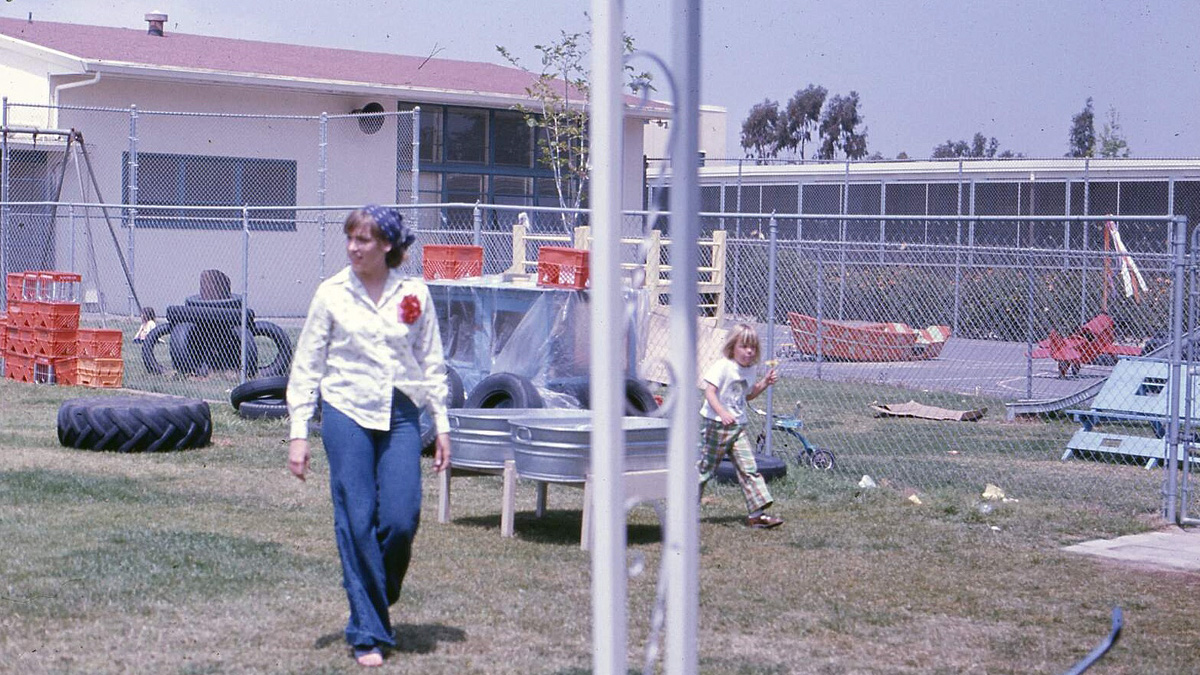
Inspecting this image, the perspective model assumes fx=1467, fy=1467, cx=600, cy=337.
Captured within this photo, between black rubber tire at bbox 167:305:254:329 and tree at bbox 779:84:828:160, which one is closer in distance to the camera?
black rubber tire at bbox 167:305:254:329

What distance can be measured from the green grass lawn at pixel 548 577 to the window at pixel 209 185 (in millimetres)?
15139

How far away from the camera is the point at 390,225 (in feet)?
18.1

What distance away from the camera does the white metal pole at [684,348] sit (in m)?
2.78

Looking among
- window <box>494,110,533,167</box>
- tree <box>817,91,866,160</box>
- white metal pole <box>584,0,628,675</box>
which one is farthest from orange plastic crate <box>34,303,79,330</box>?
tree <box>817,91,866,160</box>

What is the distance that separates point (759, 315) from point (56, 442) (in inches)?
497

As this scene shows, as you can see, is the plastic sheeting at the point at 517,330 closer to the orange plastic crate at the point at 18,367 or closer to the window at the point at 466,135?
the orange plastic crate at the point at 18,367

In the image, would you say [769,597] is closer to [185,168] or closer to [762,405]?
[762,405]

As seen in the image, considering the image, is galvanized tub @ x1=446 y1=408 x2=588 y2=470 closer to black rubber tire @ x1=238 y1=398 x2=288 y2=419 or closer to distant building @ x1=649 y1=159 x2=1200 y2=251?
black rubber tire @ x1=238 y1=398 x2=288 y2=419

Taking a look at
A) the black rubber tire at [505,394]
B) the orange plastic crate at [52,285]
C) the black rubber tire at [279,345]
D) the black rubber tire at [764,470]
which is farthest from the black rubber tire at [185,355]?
the black rubber tire at [764,470]

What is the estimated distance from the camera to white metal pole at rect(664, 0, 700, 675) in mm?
2775

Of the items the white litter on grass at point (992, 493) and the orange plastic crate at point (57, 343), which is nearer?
the white litter on grass at point (992, 493)

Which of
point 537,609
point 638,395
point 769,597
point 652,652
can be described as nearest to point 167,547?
point 537,609

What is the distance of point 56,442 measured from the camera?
37.2 ft

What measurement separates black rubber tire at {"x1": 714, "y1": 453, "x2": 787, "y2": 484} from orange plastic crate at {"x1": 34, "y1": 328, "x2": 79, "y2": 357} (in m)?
8.32
